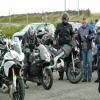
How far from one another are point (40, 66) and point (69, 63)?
1.45 metres

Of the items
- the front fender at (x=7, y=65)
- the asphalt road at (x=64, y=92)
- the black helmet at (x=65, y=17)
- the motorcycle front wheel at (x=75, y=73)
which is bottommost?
the asphalt road at (x=64, y=92)

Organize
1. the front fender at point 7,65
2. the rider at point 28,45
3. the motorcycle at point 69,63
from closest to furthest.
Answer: the front fender at point 7,65 → the rider at point 28,45 → the motorcycle at point 69,63

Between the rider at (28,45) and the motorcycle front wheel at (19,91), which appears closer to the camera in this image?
the motorcycle front wheel at (19,91)

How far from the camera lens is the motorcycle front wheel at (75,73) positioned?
12.0 m

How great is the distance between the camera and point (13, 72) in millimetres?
8703

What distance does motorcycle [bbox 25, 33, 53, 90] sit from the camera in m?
10.9

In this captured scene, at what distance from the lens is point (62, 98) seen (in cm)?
978

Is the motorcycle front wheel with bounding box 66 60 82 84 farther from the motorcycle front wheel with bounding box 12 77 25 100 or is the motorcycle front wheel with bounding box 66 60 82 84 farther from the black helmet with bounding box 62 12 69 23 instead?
the motorcycle front wheel with bounding box 12 77 25 100

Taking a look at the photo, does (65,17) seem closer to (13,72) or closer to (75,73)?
(75,73)

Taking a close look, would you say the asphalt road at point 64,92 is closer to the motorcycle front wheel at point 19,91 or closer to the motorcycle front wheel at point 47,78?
the motorcycle front wheel at point 47,78

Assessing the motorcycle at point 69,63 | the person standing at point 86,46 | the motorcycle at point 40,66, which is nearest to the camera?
the motorcycle at point 40,66

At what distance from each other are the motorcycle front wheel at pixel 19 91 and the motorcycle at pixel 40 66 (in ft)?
7.21

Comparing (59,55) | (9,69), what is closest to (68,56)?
(59,55)

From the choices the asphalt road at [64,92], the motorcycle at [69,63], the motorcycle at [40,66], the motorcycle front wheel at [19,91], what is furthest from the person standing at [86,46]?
the motorcycle front wheel at [19,91]
